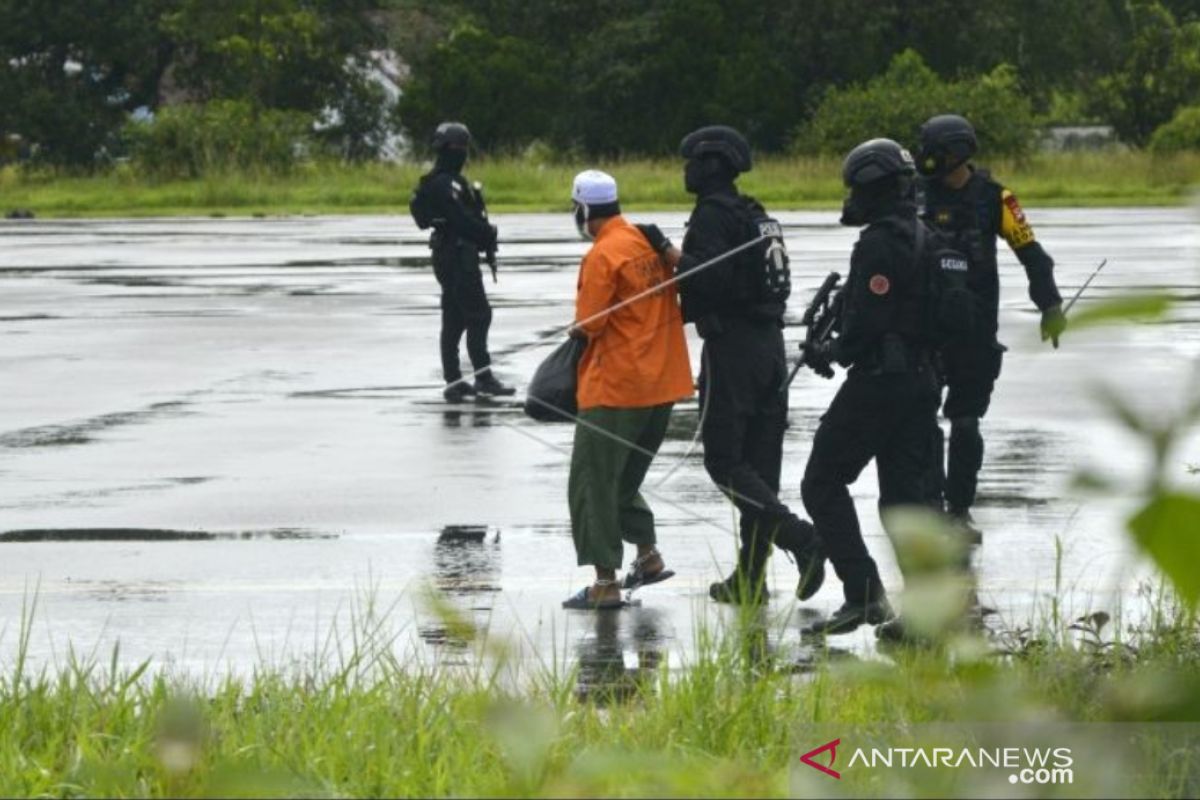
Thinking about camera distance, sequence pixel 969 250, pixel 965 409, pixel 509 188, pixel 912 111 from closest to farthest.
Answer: pixel 969 250
pixel 965 409
pixel 509 188
pixel 912 111

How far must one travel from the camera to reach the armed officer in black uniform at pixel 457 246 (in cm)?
1516

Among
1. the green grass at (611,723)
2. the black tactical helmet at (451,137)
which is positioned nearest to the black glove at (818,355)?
the green grass at (611,723)

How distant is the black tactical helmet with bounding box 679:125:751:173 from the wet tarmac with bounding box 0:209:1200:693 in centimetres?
137

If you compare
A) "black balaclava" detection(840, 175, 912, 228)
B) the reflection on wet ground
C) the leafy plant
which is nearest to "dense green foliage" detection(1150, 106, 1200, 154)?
the leafy plant

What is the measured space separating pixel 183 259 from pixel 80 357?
495 inches

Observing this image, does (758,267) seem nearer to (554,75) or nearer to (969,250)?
(969,250)

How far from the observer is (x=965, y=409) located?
988 centimetres

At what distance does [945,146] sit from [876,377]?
75.3 inches

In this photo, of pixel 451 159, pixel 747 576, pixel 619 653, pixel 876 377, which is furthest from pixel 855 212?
pixel 451 159

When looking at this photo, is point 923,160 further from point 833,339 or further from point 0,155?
point 0,155

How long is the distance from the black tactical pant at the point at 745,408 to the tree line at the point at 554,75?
147 feet

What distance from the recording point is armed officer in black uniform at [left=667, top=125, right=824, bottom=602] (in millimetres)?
8500

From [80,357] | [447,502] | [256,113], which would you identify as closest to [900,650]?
[447,502]

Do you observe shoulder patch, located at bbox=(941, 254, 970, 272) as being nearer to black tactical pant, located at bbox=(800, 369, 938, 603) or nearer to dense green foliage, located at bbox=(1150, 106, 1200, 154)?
black tactical pant, located at bbox=(800, 369, 938, 603)
